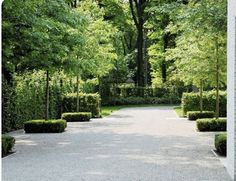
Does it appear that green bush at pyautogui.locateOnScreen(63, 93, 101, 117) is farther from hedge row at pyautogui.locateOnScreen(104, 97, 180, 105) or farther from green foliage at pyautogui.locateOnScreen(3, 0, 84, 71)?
hedge row at pyautogui.locateOnScreen(104, 97, 180, 105)

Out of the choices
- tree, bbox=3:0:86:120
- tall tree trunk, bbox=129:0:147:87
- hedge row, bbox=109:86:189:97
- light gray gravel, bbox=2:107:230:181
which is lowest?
light gray gravel, bbox=2:107:230:181

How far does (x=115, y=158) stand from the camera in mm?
13008

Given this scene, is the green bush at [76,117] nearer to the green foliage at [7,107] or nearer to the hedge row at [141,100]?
the green foliage at [7,107]

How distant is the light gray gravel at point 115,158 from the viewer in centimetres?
1038

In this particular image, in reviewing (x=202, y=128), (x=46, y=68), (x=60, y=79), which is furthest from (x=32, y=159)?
(x=60, y=79)

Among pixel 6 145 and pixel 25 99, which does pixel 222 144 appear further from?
pixel 25 99

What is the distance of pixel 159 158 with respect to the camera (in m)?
13.0

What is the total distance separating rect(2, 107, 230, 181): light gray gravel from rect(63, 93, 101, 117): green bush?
445 inches

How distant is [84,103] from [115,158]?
19.0m

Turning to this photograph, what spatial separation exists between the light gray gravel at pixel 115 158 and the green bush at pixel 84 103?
11308 mm

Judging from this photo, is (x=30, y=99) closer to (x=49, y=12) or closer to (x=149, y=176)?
(x=49, y=12)

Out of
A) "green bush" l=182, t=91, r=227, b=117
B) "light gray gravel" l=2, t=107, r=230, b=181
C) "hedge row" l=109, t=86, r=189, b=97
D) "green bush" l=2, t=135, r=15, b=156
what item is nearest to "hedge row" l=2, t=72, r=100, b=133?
"light gray gravel" l=2, t=107, r=230, b=181

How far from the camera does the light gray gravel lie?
34.0ft

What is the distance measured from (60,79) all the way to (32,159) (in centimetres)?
1800
